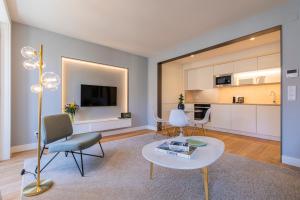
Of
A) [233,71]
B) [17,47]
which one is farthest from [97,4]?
[233,71]

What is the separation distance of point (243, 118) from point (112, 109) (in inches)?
149

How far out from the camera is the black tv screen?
379 cm

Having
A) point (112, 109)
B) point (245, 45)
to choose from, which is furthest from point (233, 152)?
point (112, 109)

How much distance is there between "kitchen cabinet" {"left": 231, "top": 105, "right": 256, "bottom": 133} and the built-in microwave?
79 centimetres

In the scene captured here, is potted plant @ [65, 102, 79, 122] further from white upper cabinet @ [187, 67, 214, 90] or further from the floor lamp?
white upper cabinet @ [187, 67, 214, 90]

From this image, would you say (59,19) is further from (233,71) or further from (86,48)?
(233,71)

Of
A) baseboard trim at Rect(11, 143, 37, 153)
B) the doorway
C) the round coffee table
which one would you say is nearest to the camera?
the round coffee table

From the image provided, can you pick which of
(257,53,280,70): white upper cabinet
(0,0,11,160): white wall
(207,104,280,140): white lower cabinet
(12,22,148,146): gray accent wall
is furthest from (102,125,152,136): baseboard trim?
(257,53,280,70): white upper cabinet

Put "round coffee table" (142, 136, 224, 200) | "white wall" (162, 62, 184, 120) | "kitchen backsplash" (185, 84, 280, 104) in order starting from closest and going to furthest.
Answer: "round coffee table" (142, 136, 224, 200) < "kitchen backsplash" (185, 84, 280, 104) < "white wall" (162, 62, 184, 120)

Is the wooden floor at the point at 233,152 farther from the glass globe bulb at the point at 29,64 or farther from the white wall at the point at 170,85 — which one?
the white wall at the point at 170,85

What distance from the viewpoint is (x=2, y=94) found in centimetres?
254

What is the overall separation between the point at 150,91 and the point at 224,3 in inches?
128

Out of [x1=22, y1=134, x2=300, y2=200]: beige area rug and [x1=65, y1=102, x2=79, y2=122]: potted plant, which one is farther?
[x1=65, y1=102, x2=79, y2=122]: potted plant

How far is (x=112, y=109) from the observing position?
439 centimetres
